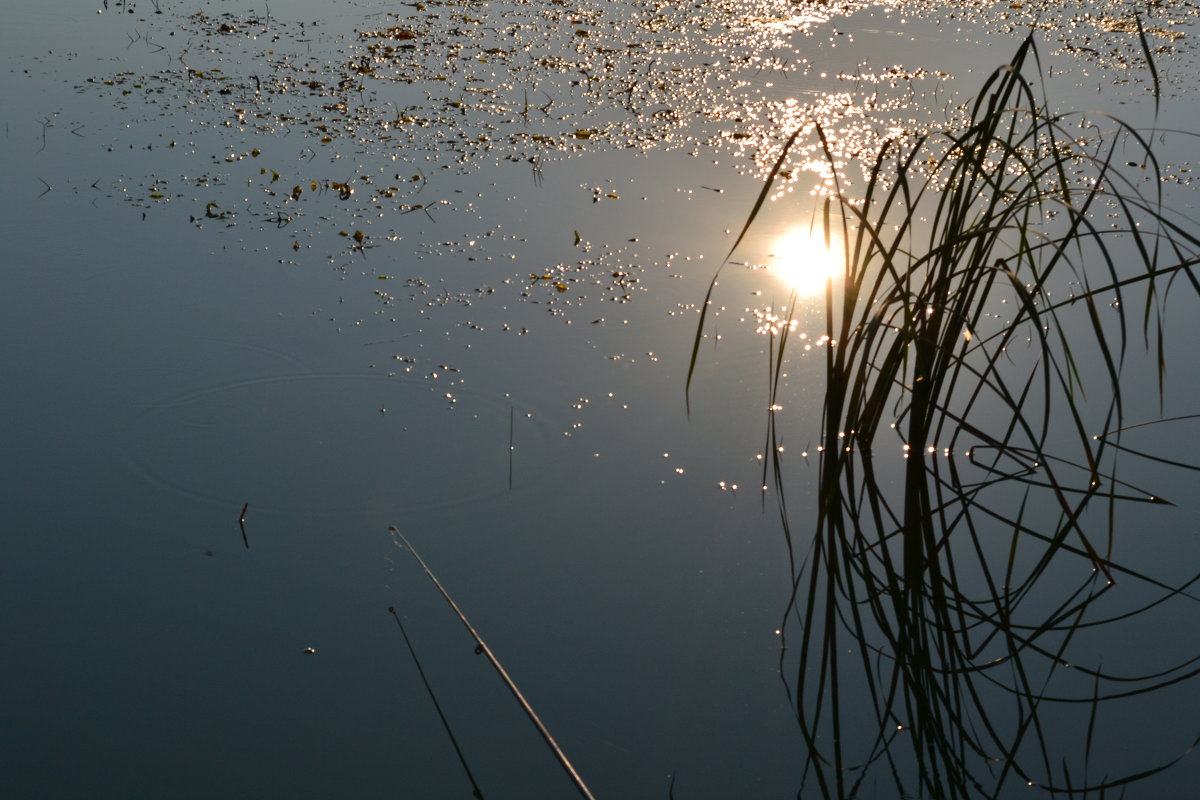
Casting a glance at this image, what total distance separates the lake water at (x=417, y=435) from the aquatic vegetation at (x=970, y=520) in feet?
0.16

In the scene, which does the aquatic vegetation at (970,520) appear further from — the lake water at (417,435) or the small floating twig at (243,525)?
the small floating twig at (243,525)

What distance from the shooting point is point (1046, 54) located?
19.6ft

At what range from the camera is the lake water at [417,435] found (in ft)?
6.34

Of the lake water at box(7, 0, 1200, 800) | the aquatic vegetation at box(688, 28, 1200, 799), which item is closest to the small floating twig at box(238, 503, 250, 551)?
the lake water at box(7, 0, 1200, 800)

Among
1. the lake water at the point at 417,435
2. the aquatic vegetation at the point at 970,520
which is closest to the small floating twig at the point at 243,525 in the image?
the lake water at the point at 417,435

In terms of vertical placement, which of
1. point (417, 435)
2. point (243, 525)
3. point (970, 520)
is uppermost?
point (970, 520)

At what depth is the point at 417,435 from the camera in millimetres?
2719

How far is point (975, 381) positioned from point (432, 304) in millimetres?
1473

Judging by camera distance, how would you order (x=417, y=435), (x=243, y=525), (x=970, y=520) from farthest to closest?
(x=417, y=435)
(x=243, y=525)
(x=970, y=520)

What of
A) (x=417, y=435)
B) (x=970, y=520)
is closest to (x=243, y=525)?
(x=417, y=435)

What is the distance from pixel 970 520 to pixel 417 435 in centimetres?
151

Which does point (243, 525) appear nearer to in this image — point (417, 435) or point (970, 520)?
point (417, 435)

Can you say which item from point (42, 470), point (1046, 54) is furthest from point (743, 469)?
point (1046, 54)

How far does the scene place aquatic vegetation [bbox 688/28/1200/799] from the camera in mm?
1365
